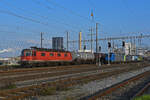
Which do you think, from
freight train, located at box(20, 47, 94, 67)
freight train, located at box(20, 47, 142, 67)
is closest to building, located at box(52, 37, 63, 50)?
freight train, located at box(20, 47, 142, 67)

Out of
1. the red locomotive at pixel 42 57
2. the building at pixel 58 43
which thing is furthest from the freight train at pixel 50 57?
the building at pixel 58 43

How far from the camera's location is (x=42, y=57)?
35469 mm

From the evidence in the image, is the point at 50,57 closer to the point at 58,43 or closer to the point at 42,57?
the point at 42,57

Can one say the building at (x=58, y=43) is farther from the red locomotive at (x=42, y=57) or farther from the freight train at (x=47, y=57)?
the red locomotive at (x=42, y=57)

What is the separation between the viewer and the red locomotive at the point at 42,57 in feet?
110

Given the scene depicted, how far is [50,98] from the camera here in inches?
373

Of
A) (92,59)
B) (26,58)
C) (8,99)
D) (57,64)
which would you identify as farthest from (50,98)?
(92,59)

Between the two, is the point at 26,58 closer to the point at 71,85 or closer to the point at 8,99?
the point at 71,85

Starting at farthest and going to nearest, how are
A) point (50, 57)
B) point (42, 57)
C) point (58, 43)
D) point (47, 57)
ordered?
1. point (58, 43)
2. point (50, 57)
3. point (47, 57)
4. point (42, 57)

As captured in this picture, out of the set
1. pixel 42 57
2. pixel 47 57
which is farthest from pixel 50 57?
pixel 42 57

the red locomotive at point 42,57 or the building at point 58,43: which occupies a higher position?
the building at point 58,43

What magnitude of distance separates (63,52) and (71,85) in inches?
1111

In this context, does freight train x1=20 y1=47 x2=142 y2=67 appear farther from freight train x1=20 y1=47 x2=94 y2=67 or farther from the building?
the building

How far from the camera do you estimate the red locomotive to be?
3347cm
